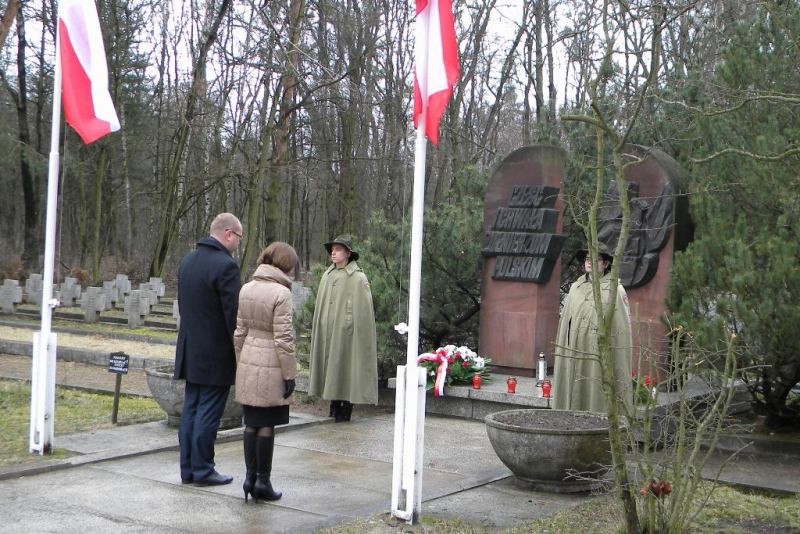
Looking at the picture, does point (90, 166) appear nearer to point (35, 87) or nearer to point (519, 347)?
point (35, 87)

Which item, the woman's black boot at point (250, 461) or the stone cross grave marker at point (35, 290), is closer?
the woman's black boot at point (250, 461)

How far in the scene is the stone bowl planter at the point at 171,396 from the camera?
841 cm

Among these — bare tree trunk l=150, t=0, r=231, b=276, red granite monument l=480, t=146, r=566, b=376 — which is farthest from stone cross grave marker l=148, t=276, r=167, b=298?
red granite monument l=480, t=146, r=566, b=376

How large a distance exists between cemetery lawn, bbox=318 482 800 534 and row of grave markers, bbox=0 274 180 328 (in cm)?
1438

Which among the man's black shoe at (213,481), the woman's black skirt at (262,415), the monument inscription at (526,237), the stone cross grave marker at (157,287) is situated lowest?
the man's black shoe at (213,481)

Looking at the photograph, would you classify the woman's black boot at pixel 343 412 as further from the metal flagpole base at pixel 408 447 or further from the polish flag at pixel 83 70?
the metal flagpole base at pixel 408 447

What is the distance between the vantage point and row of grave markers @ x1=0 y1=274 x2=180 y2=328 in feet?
71.7

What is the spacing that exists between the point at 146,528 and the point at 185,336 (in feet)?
5.19

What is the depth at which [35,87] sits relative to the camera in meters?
36.2

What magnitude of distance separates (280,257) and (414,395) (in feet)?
4.50

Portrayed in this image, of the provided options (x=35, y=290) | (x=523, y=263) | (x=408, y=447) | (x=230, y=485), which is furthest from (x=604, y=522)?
(x=35, y=290)

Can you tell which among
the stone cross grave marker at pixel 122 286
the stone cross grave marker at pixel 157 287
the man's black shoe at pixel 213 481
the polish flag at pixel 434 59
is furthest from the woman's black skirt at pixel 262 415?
the stone cross grave marker at pixel 122 286

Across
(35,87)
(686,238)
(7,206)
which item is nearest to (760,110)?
(686,238)

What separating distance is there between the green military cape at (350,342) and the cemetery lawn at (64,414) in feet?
5.80
